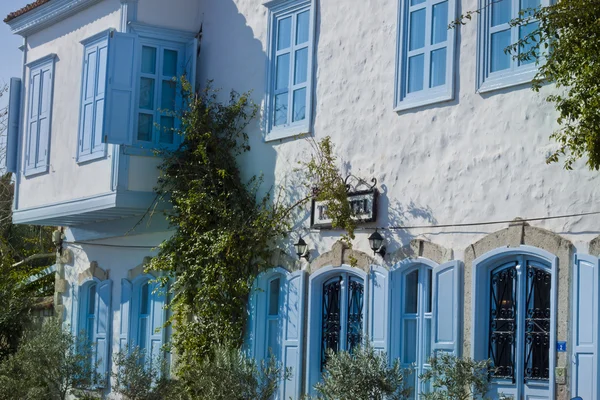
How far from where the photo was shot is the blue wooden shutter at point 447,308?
40.2 ft

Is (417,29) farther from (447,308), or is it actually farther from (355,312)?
(355,312)

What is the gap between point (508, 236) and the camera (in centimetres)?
1180

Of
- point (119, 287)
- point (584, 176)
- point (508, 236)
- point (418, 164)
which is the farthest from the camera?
point (119, 287)

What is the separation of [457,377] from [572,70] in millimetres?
3153

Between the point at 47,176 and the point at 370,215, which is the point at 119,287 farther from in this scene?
the point at 370,215

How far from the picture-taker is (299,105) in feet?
50.1

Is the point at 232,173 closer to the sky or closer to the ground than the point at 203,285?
closer to the sky

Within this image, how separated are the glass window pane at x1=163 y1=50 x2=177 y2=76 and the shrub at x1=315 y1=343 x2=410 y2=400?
6909 mm

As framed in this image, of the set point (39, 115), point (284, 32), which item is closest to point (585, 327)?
point (284, 32)

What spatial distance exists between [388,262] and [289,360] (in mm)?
2263

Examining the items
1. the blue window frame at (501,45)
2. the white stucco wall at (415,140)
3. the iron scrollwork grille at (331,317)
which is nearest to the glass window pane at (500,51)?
the blue window frame at (501,45)

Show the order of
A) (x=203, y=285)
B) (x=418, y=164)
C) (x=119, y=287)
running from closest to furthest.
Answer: (x=418, y=164), (x=203, y=285), (x=119, y=287)

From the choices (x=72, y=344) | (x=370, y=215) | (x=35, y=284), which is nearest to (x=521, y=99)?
(x=370, y=215)

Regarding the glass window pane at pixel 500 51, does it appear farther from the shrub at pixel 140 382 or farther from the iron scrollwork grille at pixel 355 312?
the shrub at pixel 140 382
